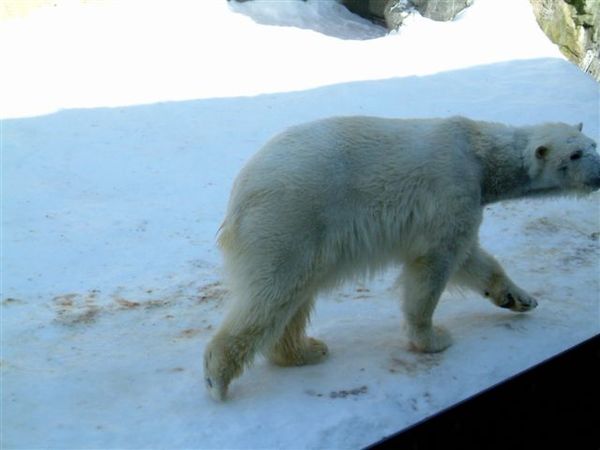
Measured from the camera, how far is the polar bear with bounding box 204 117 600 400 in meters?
2.61

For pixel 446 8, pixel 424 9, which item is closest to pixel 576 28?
pixel 446 8

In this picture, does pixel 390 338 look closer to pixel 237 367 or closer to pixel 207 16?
pixel 237 367

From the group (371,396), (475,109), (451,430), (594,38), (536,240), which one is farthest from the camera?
(594,38)

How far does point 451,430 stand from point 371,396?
544 millimetres

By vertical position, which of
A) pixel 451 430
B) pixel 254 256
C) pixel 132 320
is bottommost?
pixel 132 320

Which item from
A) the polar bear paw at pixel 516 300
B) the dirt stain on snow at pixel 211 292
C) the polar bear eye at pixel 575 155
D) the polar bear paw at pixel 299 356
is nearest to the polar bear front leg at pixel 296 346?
the polar bear paw at pixel 299 356

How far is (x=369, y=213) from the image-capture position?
9.16 ft

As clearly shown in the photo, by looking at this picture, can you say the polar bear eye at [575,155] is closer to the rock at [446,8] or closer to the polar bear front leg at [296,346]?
the polar bear front leg at [296,346]

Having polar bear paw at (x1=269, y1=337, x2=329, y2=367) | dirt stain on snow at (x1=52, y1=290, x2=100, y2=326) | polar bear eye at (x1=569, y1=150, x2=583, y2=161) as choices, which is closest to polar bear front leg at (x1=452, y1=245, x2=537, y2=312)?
polar bear eye at (x1=569, y1=150, x2=583, y2=161)

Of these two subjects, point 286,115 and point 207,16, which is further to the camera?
point 207,16

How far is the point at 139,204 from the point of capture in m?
4.45

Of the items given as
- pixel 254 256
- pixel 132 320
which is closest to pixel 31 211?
pixel 132 320

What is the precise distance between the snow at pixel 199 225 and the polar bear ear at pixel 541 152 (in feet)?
2.11

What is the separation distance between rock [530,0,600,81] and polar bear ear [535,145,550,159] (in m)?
4.71
